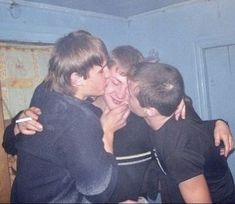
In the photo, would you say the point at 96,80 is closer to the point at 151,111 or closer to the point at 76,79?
the point at 76,79

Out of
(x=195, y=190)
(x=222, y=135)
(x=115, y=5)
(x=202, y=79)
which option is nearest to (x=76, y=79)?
(x=195, y=190)

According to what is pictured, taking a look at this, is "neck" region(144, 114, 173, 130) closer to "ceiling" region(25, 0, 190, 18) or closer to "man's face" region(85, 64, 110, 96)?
"man's face" region(85, 64, 110, 96)

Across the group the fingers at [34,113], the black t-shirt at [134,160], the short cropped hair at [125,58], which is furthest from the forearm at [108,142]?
the short cropped hair at [125,58]

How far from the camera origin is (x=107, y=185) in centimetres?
128

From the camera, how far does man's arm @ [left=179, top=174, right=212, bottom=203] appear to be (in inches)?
53.2

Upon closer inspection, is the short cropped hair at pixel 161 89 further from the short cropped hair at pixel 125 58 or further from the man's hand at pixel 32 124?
the man's hand at pixel 32 124

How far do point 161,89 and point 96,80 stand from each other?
331 millimetres

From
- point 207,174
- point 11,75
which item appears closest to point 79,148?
point 207,174

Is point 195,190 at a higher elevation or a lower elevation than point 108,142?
lower

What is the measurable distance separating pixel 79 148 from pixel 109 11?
92.4 inches

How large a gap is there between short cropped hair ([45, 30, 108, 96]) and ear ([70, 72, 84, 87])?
1cm

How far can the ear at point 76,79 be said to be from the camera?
155cm

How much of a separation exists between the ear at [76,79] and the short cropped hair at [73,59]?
0.04ft

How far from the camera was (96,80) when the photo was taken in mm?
1591
